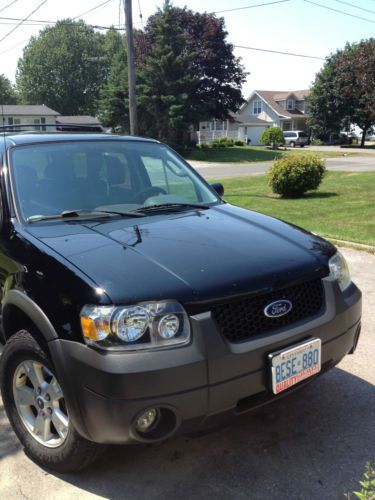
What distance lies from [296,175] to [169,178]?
896 centimetres

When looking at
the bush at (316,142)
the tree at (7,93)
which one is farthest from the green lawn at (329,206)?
the tree at (7,93)

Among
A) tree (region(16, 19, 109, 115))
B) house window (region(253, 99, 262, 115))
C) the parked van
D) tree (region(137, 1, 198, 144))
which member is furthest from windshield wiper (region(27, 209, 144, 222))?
tree (region(16, 19, 109, 115))

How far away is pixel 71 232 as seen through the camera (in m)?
2.95

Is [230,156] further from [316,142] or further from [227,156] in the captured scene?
[316,142]

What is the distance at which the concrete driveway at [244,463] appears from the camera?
255 cm

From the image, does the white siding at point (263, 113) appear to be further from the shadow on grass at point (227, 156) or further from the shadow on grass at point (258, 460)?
the shadow on grass at point (258, 460)

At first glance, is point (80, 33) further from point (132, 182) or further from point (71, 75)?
point (132, 182)

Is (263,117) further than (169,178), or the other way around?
(263,117)

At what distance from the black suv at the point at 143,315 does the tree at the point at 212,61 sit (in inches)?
1518

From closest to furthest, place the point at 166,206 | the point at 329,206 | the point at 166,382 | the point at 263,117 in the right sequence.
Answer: the point at 166,382 → the point at 166,206 → the point at 329,206 → the point at 263,117

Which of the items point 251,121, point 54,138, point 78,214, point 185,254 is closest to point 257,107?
point 251,121

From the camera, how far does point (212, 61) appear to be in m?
41.9

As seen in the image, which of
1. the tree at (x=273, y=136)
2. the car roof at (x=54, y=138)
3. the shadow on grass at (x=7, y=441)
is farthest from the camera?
the tree at (x=273, y=136)

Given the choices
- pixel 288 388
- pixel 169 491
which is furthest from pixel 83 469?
pixel 288 388
